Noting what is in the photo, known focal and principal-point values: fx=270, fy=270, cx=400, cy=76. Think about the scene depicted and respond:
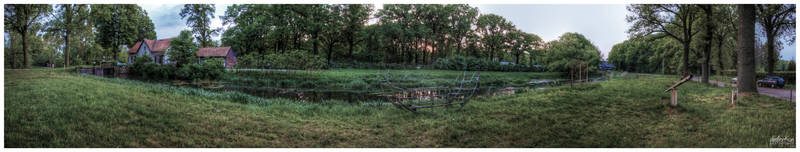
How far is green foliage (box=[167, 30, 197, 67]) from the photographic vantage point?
10.1 meters

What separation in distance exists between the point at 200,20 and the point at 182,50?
4.60 feet

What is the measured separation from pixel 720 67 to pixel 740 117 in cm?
1771

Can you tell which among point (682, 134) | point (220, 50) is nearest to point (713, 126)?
point (682, 134)

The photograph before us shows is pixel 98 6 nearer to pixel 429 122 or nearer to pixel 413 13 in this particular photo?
pixel 429 122

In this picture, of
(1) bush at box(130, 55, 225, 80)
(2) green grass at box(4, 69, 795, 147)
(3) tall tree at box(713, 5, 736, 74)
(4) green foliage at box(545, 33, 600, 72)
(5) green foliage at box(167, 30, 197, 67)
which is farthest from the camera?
(4) green foliage at box(545, 33, 600, 72)

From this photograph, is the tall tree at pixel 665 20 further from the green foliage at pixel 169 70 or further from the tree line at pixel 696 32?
the green foliage at pixel 169 70

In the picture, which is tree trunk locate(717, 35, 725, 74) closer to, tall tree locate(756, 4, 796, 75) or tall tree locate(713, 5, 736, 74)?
tall tree locate(713, 5, 736, 74)

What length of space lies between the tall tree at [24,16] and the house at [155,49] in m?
4.20

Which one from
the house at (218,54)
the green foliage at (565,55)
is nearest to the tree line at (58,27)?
the house at (218,54)

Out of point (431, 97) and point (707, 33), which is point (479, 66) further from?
point (431, 97)

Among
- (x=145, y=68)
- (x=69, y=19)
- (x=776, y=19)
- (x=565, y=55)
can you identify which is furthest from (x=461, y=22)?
(x=69, y=19)

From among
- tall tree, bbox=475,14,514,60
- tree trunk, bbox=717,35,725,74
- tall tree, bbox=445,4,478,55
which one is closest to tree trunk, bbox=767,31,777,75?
tree trunk, bbox=717,35,725,74

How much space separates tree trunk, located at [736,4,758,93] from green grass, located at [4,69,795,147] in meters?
0.94

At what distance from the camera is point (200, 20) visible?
35.4 feet
